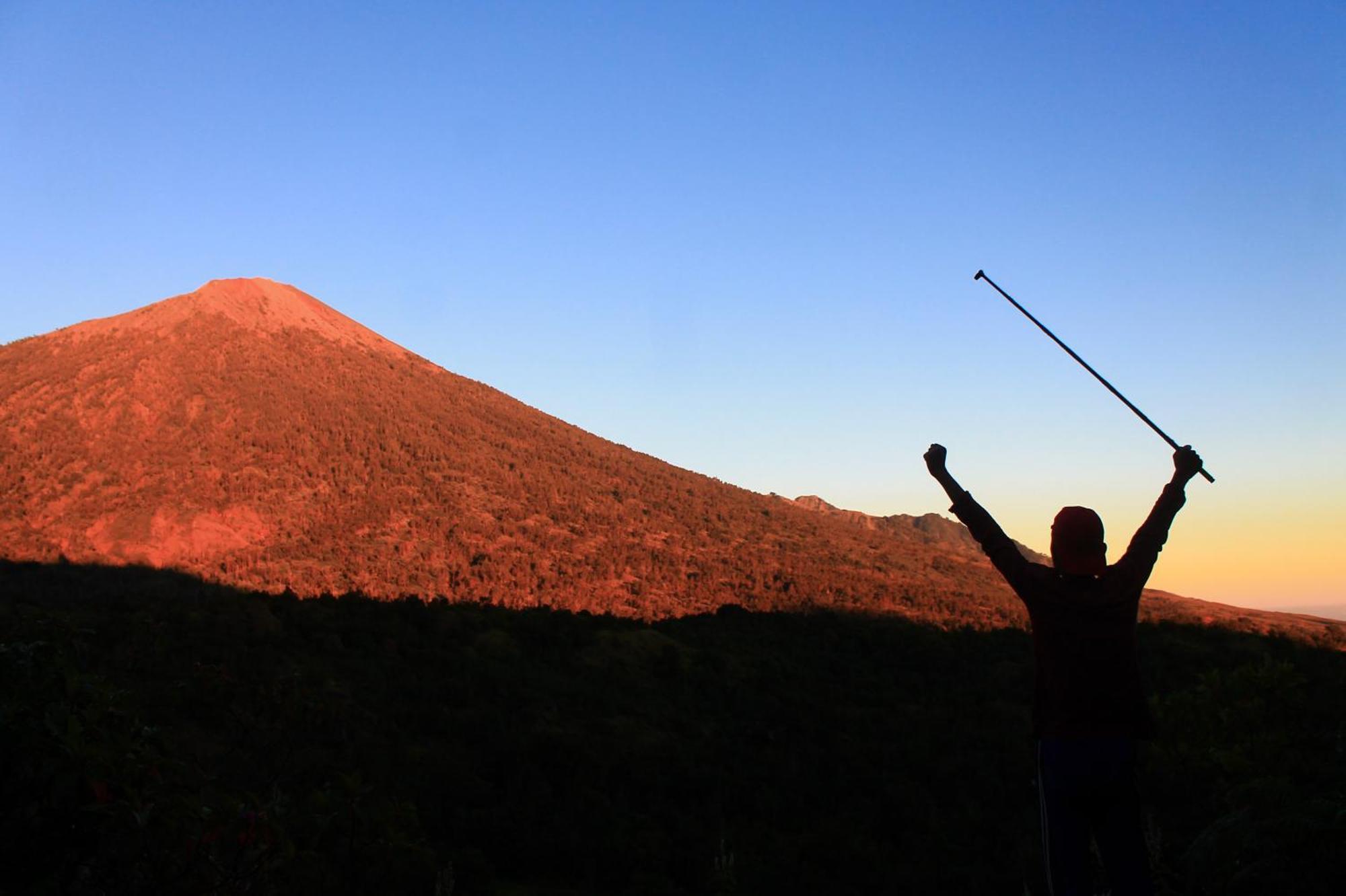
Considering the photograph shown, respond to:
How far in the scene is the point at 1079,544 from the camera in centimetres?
355

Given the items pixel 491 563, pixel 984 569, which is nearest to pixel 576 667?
pixel 491 563

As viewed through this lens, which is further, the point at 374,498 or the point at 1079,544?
the point at 374,498

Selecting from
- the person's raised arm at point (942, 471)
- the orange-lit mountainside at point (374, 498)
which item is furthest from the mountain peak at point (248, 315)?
the person's raised arm at point (942, 471)

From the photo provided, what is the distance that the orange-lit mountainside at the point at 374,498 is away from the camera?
47844mm

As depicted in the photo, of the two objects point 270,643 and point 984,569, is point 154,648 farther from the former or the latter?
point 984,569

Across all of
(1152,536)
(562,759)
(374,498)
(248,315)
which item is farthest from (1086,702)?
(248,315)

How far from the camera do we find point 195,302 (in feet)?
273

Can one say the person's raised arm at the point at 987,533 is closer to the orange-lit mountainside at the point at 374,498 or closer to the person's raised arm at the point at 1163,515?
the person's raised arm at the point at 1163,515

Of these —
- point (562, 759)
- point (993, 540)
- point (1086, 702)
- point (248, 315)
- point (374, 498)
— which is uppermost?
point (248, 315)

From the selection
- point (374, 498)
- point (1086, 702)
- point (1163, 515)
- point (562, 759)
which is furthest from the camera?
point (374, 498)

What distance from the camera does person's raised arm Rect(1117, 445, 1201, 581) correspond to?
11.9 feet

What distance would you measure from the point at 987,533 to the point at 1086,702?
0.65 m

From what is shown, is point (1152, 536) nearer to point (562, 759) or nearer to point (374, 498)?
point (562, 759)

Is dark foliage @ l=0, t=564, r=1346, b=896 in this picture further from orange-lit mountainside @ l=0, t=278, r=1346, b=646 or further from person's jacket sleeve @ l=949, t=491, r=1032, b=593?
orange-lit mountainside @ l=0, t=278, r=1346, b=646
